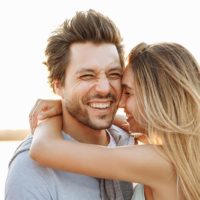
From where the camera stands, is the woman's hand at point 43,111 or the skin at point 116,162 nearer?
the skin at point 116,162

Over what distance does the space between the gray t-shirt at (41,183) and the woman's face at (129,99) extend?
0.30 meters

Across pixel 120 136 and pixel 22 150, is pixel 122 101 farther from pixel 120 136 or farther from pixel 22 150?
pixel 22 150

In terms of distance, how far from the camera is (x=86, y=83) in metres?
1.93

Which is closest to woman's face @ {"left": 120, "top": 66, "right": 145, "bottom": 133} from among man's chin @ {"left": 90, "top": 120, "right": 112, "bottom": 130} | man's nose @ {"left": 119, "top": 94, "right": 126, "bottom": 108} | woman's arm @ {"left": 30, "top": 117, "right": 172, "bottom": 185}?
man's nose @ {"left": 119, "top": 94, "right": 126, "bottom": 108}

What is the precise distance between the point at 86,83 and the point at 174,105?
13.7 inches

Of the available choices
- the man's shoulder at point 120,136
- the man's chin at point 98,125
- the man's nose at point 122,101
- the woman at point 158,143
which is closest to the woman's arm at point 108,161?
the woman at point 158,143

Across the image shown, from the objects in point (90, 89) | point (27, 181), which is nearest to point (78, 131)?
point (90, 89)

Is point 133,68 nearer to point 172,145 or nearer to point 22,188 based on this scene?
point 172,145

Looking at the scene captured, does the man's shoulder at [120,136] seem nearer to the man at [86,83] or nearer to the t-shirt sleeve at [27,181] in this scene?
the man at [86,83]

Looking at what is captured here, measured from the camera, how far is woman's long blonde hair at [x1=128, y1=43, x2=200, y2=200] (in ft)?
5.81

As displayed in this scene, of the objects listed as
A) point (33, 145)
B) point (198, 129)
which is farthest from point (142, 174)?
point (33, 145)

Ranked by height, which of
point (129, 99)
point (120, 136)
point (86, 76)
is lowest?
point (120, 136)

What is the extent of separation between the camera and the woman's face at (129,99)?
195 cm

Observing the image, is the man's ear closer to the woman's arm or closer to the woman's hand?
the woman's hand
